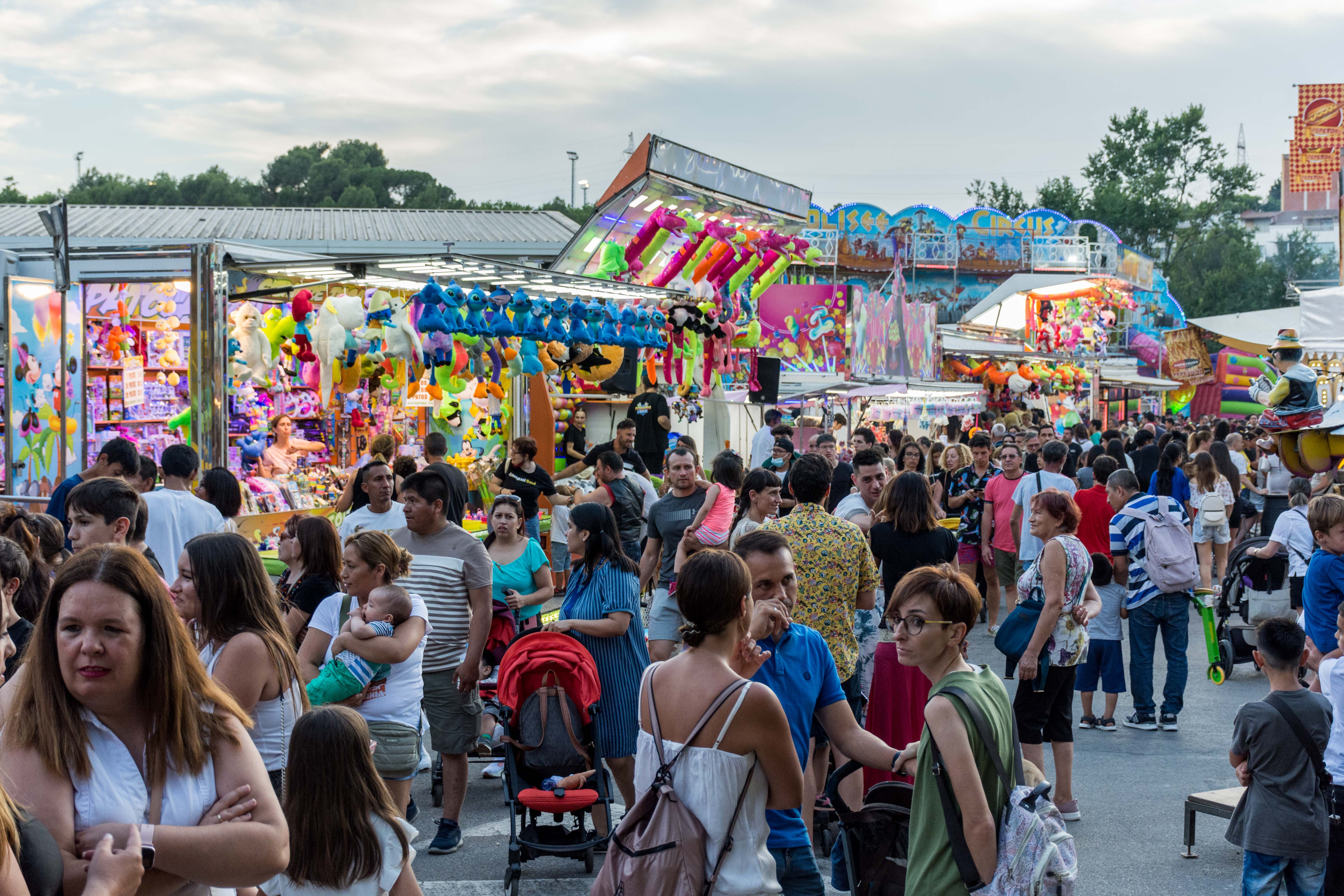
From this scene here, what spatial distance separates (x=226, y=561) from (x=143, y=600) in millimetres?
982

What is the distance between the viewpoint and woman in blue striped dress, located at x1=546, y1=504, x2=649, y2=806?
5.08 m

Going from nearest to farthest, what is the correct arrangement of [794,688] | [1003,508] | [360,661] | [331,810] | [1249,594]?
1. [331,810]
2. [794,688]
3. [360,661]
4. [1249,594]
5. [1003,508]

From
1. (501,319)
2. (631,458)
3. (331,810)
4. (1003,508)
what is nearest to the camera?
(331,810)

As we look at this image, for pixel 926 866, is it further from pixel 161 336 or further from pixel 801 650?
pixel 161 336

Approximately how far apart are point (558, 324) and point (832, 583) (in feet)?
16.8

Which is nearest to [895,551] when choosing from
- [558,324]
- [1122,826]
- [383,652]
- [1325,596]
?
[1122,826]

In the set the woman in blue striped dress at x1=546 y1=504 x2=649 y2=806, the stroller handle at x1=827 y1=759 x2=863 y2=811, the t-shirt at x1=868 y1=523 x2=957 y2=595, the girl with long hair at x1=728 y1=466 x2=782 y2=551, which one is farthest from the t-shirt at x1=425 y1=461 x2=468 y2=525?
the stroller handle at x1=827 y1=759 x2=863 y2=811

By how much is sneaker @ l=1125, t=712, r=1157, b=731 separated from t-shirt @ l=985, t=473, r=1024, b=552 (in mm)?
2592

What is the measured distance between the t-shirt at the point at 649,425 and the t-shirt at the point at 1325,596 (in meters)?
7.38

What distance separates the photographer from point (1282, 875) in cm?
414

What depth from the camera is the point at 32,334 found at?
28.4ft

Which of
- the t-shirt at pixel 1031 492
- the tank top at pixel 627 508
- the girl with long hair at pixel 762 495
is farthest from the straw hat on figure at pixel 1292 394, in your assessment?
the tank top at pixel 627 508

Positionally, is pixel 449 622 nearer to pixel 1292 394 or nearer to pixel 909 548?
pixel 909 548

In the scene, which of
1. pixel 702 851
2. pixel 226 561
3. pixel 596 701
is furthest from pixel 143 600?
pixel 596 701
